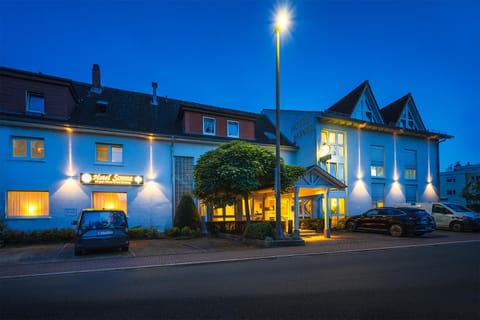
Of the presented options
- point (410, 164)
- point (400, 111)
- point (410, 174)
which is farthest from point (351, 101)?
point (410, 174)

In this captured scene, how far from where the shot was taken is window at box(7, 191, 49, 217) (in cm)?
1492

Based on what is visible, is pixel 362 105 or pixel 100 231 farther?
pixel 362 105

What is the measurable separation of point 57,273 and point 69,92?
42.1ft

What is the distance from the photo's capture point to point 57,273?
25.9ft

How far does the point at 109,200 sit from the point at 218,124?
8468 millimetres

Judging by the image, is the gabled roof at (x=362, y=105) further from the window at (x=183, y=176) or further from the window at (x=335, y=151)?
the window at (x=183, y=176)

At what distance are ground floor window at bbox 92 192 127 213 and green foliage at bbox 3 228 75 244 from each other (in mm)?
2208

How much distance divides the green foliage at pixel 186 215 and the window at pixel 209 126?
519 centimetres

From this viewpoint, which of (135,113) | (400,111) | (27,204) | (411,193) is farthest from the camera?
(400,111)

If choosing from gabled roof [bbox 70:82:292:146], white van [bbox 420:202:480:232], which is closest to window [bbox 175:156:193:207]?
gabled roof [bbox 70:82:292:146]

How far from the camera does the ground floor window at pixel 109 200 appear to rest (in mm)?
16672

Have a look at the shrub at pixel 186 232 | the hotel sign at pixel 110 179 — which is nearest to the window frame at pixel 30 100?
the hotel sign at pixel 110 179

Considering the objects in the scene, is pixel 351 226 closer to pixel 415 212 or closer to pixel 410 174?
pixel 415 212

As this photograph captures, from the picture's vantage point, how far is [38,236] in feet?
46.2
